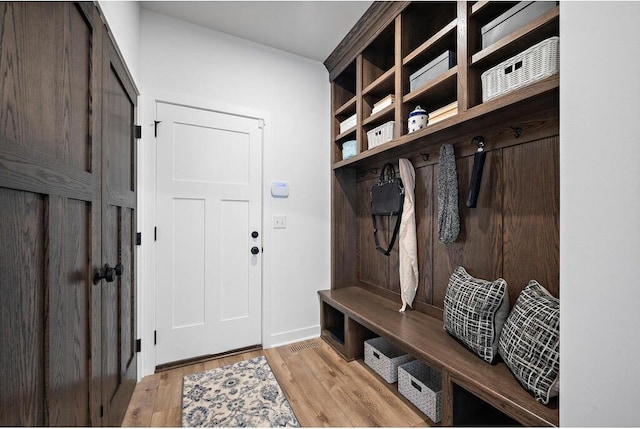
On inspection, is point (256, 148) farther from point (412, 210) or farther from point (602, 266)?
point (602, 266)

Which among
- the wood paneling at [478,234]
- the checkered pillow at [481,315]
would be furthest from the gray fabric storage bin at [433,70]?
the checkered pillow at [481,315]

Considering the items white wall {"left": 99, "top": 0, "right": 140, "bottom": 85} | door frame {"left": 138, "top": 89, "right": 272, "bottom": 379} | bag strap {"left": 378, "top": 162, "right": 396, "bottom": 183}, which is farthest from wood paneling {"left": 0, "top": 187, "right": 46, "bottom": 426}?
bag strap {"left": 378, "top": 162, "right": 396, "bottom": 183}

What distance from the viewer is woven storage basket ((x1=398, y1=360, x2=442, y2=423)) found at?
145cm

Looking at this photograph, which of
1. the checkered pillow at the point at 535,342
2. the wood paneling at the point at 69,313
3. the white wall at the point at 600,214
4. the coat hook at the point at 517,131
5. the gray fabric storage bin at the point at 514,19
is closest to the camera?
the white wall at the point at 600,214

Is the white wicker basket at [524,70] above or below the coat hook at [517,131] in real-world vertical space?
above

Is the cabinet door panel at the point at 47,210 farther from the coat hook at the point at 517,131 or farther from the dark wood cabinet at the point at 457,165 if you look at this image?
the coat hook at the point at 517,131

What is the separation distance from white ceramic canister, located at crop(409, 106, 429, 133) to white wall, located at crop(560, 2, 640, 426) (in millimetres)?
963

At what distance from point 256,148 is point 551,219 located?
2067mm

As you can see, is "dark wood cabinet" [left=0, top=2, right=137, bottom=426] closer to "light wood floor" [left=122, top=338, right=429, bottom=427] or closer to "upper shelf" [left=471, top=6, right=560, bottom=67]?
"light wood floor" [left=122, top=338, right=429, bottom=427]

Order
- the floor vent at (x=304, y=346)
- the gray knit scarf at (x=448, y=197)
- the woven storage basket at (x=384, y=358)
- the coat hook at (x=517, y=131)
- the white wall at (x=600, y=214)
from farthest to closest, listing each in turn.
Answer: the floor vent at (x=304, y=346) → the woven storage basket at (x=384, y=358) → the gray knit scarf at (x=448, y=197) → the coat hook at (x=517, y=131) → the white wall at (x=600, y=214)

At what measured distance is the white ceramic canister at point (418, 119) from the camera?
1.64 meters

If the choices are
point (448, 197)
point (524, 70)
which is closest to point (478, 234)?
point (448, 197)

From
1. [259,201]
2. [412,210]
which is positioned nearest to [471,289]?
[412,210]

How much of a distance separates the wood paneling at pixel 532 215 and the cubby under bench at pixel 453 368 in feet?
1.43
